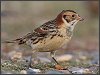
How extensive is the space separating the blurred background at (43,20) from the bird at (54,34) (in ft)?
6.86

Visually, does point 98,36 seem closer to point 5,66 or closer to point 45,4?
point 45,4

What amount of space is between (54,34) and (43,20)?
9.77 m

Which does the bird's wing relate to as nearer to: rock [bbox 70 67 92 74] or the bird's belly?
the bird's belly

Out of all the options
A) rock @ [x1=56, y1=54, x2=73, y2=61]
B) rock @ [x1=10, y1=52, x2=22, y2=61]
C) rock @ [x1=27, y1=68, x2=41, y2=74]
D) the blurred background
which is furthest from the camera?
the blurred background

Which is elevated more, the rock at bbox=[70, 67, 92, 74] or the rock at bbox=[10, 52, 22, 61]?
the rock at bbox=[70, 67, 92, 74]

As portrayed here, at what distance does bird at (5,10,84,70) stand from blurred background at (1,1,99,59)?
6.86 feet

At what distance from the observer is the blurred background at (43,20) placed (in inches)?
615

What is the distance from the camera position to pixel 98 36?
17797 mm

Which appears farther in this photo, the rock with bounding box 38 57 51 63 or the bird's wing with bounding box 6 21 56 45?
the rock with bounding box 38 57 51 63

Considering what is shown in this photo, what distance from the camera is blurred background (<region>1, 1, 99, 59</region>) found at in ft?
51.3

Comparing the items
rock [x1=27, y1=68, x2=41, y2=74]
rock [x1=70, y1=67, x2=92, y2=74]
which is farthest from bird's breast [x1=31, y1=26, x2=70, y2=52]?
rock [x1=70, y1=67, x2=92, y2=74]

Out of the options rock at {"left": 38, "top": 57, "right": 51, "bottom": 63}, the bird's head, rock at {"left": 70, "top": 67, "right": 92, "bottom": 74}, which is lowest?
rock at {"left": 38, "top": 57, "right": 51, "bottom": 63}

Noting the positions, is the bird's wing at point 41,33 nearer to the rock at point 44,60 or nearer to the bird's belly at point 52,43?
the bird's belly at point 52,43

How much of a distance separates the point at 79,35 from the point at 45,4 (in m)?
5.99
